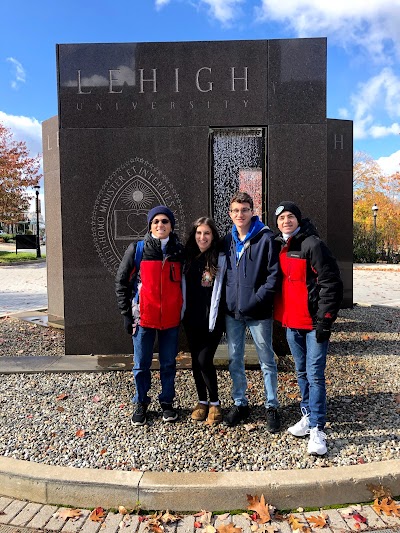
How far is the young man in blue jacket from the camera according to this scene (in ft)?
11.8

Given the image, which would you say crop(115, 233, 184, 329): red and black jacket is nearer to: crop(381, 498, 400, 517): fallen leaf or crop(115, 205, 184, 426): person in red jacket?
crop(115, 205, 184, 426): person in red jacket

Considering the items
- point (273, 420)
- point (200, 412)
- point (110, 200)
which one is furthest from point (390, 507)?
point (110, 200)

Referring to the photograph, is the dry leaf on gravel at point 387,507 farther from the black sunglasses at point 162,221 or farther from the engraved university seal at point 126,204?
the engraved university seal at point 126,204

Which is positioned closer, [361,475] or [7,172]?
[361,475]

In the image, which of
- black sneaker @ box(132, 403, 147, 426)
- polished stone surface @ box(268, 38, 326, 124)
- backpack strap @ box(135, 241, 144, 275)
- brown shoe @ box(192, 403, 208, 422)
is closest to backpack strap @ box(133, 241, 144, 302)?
backpack strap @ box(135, 241, 144, 275)

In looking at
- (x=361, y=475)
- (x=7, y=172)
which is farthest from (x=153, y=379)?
(x=7, y=172)

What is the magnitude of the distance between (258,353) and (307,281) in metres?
0.76

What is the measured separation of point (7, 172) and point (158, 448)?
108 ft

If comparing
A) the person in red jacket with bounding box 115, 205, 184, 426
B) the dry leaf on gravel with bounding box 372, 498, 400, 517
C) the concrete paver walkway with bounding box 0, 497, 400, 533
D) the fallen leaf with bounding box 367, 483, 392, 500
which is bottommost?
the concrete paver walkway with bounding box 0, 497, 400, 533

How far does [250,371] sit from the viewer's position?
5352 millimetres

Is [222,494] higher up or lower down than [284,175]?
lower down

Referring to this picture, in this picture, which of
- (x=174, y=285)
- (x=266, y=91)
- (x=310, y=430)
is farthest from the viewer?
(x=266, y=91)

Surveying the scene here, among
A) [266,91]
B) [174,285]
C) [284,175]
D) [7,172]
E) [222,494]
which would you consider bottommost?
[222,494]

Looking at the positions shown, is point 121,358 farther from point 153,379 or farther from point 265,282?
point 265,282
